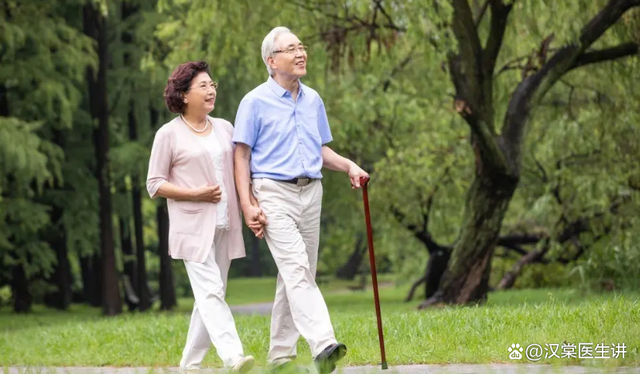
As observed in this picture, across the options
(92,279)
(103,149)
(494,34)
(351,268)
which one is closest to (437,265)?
(103,149)

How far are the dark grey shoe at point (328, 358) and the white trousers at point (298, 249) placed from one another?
89mm

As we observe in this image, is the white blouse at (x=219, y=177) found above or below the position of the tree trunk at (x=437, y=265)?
above

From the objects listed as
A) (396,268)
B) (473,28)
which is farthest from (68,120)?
(396,268)

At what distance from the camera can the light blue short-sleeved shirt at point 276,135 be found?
7.29 meters

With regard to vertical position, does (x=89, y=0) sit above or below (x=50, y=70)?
above

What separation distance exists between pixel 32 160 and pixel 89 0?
764 centimetres

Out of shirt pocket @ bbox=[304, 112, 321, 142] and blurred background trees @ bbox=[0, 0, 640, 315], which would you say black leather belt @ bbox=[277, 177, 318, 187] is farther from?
blurred background trees @ bbox=[0, 0, 640, 315]

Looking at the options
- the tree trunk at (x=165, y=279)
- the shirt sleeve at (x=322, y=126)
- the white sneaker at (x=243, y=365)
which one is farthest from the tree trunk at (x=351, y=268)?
the white sneaker at (x=243, y=365)

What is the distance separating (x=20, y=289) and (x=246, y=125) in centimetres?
2144

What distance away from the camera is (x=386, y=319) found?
1090 centimetres

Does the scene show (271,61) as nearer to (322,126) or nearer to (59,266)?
(322,126)

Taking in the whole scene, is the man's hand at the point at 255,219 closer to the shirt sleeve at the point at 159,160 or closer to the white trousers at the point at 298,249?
→ the white trousers at the point at 298,249

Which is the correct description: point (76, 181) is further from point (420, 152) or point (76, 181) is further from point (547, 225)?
point (547, 225)

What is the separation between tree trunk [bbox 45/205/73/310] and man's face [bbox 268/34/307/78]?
20.5 meters
